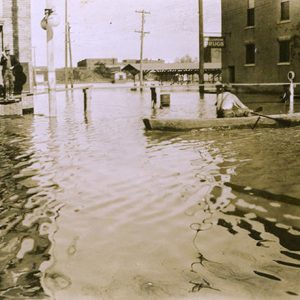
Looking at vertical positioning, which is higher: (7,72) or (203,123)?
(7,72)

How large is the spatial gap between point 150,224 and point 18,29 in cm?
1692

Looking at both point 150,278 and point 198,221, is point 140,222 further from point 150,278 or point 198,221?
point 150,278

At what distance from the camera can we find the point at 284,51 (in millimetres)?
28297

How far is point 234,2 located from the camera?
32.1 metres

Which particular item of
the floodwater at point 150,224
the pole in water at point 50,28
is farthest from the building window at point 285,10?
the floodwater at point 150,224

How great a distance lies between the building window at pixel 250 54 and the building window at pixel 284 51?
2.70 meters

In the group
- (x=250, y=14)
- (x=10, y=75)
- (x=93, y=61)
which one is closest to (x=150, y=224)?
(x=10, y=75)

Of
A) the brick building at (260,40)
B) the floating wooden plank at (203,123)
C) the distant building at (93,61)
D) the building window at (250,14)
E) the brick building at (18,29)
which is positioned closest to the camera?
the floating wooden plank at (203,123)

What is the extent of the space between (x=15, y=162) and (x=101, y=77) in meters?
84.1

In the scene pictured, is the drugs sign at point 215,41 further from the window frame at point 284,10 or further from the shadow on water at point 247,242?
the shadow on water at point 247,242

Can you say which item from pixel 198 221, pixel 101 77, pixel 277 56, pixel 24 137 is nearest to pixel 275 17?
pixel 277 56

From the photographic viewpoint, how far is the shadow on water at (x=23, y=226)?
3.29m

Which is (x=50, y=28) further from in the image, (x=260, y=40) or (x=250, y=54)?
(x=250, y=54)

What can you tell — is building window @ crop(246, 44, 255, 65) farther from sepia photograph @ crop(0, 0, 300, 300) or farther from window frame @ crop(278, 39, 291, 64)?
sepia photograph @ crop(0, 0, 300, 300)
